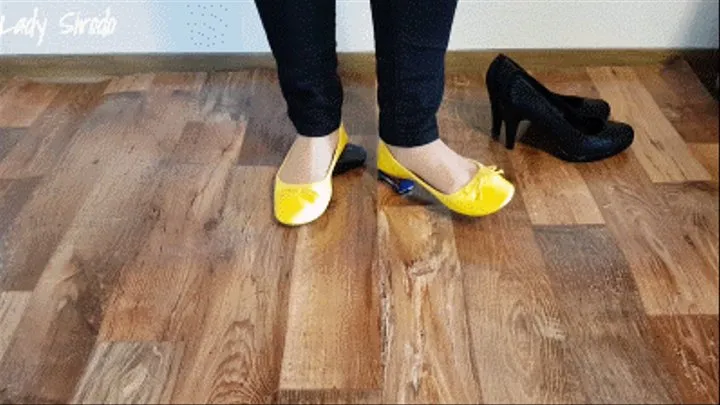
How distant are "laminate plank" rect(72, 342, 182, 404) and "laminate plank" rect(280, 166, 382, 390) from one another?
139 mm

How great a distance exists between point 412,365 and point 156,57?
3.23ft

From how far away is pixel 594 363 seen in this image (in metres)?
0.83

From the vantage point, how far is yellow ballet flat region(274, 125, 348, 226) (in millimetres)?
1046

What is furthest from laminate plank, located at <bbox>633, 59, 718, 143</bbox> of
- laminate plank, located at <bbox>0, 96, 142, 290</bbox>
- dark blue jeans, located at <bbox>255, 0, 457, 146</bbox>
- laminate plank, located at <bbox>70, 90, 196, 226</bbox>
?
laminate plank, located at <bbox>0, 96, 142, 290</bbox>

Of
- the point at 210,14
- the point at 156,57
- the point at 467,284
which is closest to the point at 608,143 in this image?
the point at 467,284

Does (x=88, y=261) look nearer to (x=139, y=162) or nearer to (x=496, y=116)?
(x=139, y=162)

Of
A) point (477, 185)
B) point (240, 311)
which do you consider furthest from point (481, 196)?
point (240, 311)

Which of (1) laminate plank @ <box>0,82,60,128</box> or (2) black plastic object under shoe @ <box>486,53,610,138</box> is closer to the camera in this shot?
(2) black plastic object under shoe @ <box>486,53,610,138</box>

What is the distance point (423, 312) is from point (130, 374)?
36cm

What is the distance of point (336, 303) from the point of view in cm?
92

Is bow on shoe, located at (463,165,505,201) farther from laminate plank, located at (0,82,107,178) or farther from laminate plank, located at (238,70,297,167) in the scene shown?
laminate plank, located at (0,82,107,178)

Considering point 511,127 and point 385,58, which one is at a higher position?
point 385,58

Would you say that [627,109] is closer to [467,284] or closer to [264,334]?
[467,284]

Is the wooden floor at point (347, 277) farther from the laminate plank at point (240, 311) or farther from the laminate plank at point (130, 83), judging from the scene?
the laminate plank at point (130, 83)
